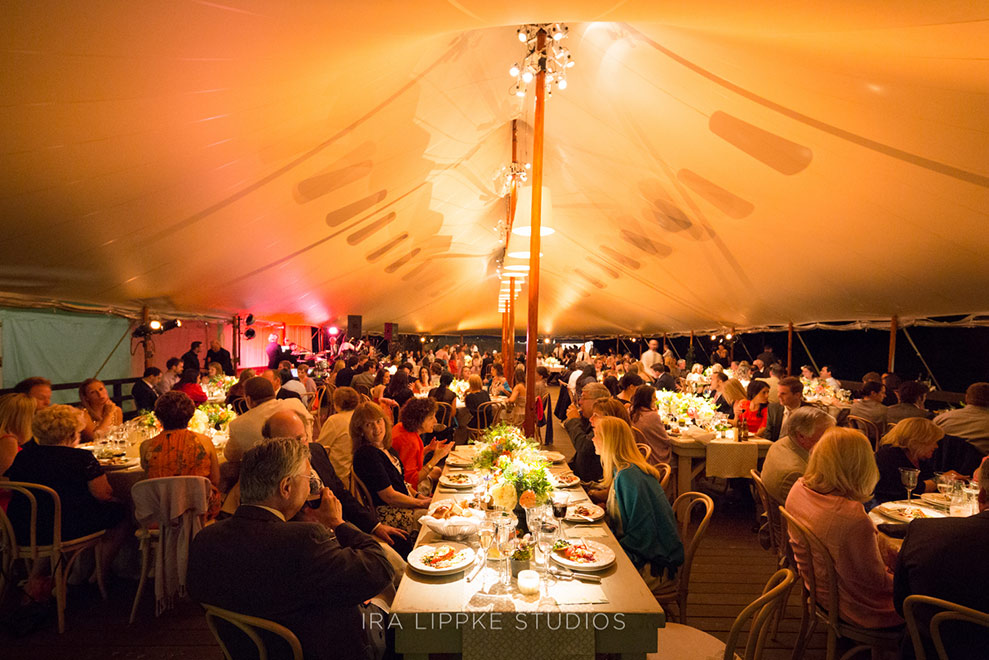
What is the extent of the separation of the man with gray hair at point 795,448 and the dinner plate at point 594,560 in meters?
1.87

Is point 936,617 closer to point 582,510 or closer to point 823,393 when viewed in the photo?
point 582,510

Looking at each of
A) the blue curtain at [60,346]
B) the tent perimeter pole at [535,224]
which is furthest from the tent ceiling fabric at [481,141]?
the blue curtain at [60,346]

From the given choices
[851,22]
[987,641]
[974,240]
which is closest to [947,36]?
[851,22]

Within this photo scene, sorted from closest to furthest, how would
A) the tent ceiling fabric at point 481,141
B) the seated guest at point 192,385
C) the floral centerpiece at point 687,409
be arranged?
1. the tent ceiling fabric at point 481,141
2. the floral centerpiece at point 687,409
3. the seated guest at point 192,385

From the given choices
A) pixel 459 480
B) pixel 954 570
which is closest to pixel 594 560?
pixel 954 570

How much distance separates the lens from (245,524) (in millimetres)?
1890

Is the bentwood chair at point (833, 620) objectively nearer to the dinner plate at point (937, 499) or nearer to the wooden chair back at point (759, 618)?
the wooden chair back at point (759, 618)

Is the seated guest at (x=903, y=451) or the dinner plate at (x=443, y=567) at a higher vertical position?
the seated guest at (x=903, y=451)

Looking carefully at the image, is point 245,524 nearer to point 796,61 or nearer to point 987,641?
→ point 987,641

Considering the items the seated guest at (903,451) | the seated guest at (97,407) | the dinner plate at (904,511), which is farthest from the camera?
the seated guest at (97,407)

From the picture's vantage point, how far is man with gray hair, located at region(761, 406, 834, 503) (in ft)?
12.2

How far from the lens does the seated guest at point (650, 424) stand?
5262 millimetres

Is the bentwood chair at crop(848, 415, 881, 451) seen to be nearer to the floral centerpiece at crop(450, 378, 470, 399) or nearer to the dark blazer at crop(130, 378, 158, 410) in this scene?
the floral centerpiece at crop(450, 378, 470, 399)

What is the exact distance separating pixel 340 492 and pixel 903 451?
373 centimetres
